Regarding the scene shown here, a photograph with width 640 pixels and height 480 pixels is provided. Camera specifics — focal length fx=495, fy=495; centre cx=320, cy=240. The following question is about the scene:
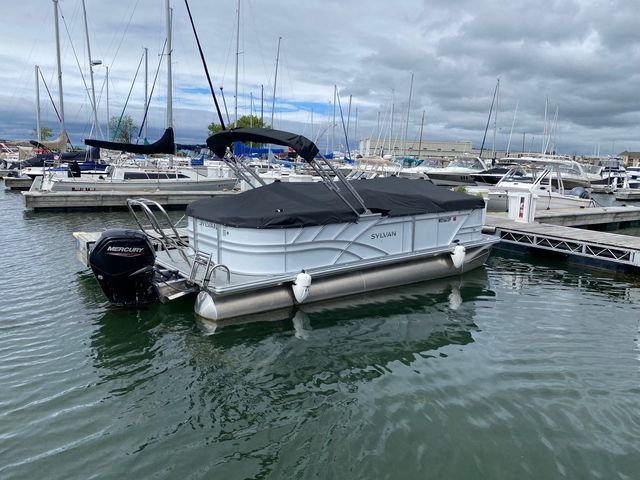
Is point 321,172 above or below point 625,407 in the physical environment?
above

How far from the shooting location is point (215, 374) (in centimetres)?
668

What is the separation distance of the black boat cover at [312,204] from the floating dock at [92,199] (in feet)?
50.5

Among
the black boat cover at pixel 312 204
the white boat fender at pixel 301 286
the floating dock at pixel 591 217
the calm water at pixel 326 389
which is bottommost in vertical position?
the calm water at pixel 326 389

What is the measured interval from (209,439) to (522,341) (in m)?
5.24

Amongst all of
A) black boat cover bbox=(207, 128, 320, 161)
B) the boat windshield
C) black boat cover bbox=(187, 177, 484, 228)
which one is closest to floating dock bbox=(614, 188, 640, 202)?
the boat windshield

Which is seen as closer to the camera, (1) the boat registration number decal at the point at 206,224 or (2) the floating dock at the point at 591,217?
(1) the boat registration number decal at the point at 206,224

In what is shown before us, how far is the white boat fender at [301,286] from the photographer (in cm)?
859

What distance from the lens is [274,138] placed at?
28.6 feet

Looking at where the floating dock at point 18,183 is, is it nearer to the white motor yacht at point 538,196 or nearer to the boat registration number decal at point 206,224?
the white motor yacht at point 538,196

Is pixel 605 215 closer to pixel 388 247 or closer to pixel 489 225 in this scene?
pixel 489 225

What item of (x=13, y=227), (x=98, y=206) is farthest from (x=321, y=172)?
(x=98, y=206)

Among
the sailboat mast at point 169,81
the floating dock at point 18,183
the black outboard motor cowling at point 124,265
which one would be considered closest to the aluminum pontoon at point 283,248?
the black outboard motor cowling at point 124,265

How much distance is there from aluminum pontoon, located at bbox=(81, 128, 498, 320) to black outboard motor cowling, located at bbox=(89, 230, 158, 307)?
0.05 feet

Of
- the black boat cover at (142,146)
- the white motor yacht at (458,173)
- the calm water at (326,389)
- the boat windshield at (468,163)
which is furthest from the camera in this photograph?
the boat windshield at (468,163)
